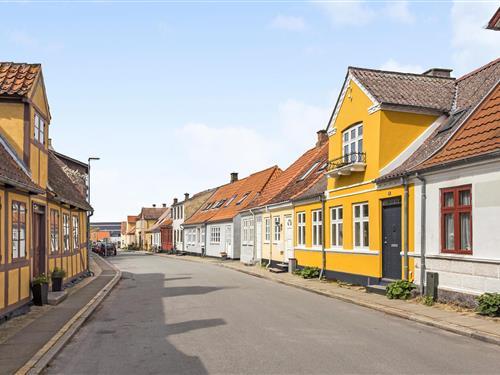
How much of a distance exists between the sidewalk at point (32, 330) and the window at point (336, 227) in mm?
9096

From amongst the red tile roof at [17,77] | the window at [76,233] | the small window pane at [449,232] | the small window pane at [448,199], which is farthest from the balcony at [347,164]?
Answer: the window at [76,233]

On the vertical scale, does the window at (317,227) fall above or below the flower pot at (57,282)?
above

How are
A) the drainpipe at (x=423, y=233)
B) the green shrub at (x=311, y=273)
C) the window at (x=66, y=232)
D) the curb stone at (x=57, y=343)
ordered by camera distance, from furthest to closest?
the green shrub at (x=311, y=273) → the window at (x=66, y=232) → the drainpipe at (x=423, y=233) → the curb stone at (x=57, y=343)

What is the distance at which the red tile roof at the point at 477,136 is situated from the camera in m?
13.1

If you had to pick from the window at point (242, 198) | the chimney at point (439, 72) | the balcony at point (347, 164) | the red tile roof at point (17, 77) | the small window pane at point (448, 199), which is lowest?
the small window pane at point (448, 199)

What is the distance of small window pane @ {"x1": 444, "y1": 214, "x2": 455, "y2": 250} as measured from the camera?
46.9 ft

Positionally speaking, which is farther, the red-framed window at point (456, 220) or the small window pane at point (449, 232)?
the small window pane at point (449, 232)

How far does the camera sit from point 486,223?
41.6 feet

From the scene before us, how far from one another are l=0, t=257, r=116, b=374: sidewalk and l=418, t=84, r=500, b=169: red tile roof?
9607 millimetres

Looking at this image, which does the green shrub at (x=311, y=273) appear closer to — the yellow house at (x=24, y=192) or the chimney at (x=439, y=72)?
the chimney at (x=439, y=72)

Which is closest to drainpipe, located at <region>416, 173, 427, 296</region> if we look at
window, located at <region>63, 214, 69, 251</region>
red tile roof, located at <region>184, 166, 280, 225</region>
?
window, located at <region>63, 214, 69, 251</region>

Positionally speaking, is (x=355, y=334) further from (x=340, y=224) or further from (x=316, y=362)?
(x=340, y=224)

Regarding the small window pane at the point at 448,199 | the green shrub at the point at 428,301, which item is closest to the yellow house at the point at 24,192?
the green shrub at the point at 428,301

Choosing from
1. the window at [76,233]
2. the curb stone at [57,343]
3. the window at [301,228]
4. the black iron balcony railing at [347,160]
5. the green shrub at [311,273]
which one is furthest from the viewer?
the window at [301,228]
